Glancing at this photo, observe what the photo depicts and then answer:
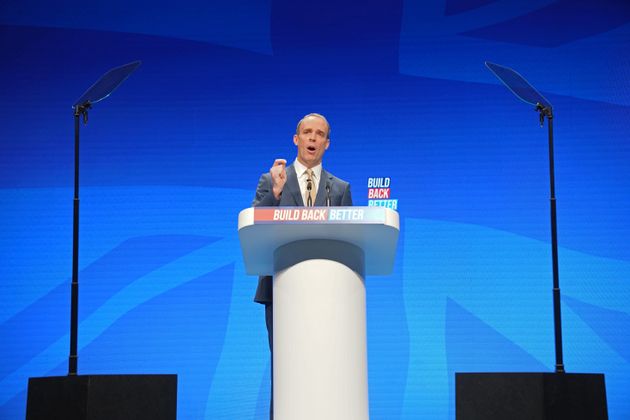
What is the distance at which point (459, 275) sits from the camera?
495cm

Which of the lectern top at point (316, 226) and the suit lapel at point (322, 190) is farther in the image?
the suit lapel at point (322, 190)

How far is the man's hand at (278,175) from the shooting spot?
9.07ft

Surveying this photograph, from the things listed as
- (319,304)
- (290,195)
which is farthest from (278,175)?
(319,304)

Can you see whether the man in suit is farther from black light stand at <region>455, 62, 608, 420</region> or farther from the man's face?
black light stand at <region>455, 62, 608, 420</region>

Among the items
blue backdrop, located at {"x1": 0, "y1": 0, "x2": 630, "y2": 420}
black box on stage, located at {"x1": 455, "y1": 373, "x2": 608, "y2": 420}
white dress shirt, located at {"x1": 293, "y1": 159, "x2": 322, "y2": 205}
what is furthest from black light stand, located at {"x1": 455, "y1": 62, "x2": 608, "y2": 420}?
blue backdrop, located at {"x1": 0, "y1": 0, "x2": 630, "y2": 420}

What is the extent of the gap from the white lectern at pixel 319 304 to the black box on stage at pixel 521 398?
2.86 ft

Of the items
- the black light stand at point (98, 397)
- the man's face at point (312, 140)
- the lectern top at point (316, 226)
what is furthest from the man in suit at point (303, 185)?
the black light stand at point (98, 397)

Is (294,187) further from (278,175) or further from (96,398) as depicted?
(96,398)

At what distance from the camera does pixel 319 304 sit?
241 cm

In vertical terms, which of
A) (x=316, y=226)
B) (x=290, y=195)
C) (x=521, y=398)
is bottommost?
(x=521, y=398)

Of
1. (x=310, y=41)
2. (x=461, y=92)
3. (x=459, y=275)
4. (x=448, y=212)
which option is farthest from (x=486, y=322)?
(x=310, y=41)

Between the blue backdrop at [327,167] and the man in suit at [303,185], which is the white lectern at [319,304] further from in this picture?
the blue backdrop at [327,167]

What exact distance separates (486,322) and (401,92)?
5.27 feet

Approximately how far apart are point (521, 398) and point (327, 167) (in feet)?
7.66
